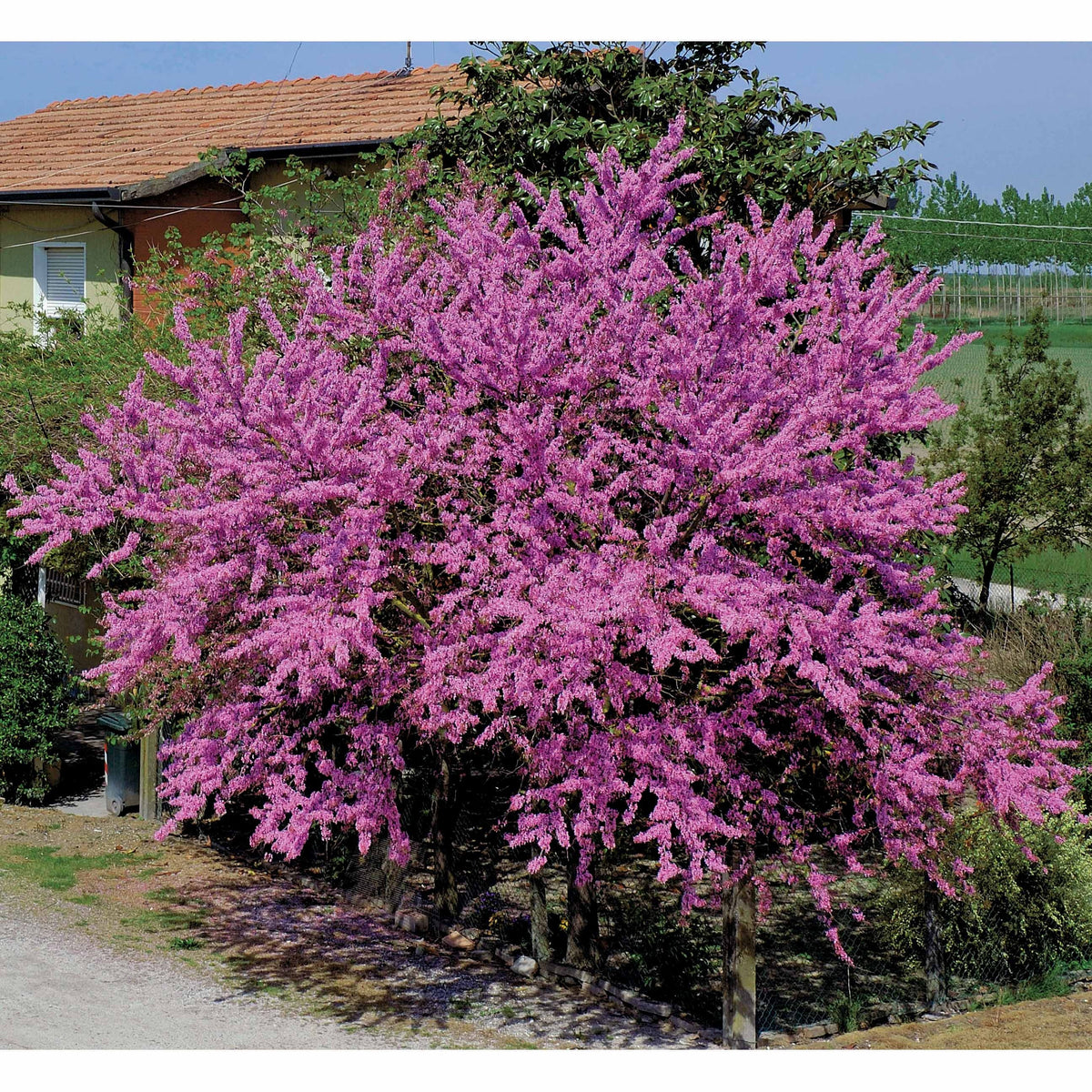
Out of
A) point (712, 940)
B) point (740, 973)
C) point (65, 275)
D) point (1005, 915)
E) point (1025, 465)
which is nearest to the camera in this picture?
point (740, 973)

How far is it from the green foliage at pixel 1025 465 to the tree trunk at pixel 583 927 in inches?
526

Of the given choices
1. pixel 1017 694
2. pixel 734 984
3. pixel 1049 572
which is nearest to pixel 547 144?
pixel 1017 694

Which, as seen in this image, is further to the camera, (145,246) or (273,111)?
(273,111)

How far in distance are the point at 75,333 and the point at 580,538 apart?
9.81 metres

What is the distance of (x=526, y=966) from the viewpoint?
9.62 metres

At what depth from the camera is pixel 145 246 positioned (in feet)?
55.4

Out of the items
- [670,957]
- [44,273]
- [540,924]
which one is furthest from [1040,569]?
[540,924]

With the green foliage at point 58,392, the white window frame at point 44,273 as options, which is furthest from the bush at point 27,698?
the white window frame at point 44,273

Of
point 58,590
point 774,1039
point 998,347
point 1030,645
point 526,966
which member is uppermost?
point 998,347

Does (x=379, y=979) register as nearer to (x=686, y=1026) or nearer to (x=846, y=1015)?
(x=686, y=1026)

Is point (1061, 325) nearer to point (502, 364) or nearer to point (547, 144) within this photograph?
point (547, 144)

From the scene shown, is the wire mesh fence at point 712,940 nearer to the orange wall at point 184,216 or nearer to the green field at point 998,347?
the orange wall at point 184,216

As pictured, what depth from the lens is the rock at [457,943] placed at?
10141 mm

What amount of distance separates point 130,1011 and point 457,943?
2575 millimetres
